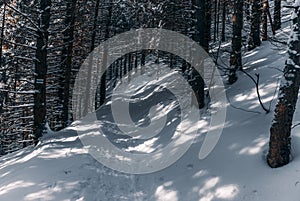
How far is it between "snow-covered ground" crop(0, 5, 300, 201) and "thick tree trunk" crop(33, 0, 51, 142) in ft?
6.98

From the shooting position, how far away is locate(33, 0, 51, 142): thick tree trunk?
11930 millimetres

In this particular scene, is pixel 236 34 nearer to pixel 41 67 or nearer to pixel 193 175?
pixel 193 175

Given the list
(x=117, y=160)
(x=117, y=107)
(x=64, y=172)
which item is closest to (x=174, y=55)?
(x=117, y=107)

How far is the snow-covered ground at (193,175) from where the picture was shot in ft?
21.3

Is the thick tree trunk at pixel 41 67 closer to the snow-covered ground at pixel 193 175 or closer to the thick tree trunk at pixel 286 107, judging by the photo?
the snow-covered ground at pixel 193 175

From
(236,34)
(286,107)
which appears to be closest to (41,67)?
(236,34)

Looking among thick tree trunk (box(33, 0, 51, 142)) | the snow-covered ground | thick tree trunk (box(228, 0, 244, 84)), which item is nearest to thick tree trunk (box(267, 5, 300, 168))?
the snow-covered ground

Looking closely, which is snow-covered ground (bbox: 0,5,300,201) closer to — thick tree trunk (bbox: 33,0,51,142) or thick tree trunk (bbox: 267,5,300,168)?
thick tree trunk (bbox: 267,5,300,168)

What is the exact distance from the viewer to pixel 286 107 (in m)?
6.52

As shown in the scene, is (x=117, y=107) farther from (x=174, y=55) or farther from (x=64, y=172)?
(x=64, y=172)

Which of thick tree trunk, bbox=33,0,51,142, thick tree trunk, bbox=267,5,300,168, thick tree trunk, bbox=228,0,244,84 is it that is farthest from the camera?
thick tree trunk, bbox=33,0,51,142

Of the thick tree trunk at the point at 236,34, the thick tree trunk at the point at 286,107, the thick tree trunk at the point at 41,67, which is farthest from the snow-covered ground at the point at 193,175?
the thick tree trunk at the point at 41,67

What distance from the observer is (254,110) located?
9109 mm

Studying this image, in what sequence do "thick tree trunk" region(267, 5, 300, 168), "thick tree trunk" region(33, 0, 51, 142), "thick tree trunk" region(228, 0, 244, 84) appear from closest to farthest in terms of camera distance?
"thick tree trunk" region(267, 5, 300, 168)
"thick tree trunk" region(228, 0, 244, 84)
"thick tree trunk" region(33, 0, 51, 142)
